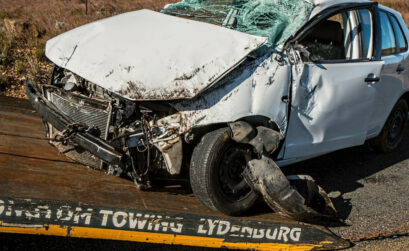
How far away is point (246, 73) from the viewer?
3.96m

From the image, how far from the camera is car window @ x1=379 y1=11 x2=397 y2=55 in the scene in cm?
569

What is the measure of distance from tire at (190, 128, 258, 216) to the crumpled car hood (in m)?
0.44

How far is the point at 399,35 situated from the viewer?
20.4 feet

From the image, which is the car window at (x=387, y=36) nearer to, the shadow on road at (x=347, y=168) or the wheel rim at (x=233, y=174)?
the shadow on road at (x=347, y=168)

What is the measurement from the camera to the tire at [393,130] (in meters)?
6.22

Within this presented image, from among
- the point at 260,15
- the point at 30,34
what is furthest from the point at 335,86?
the point at 30,34

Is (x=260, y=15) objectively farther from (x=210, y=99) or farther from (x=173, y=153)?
(x=173, y=153)

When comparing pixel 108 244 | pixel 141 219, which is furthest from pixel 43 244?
pixel 141 219

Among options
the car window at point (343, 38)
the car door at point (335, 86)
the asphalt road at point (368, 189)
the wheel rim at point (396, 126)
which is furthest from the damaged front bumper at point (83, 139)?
the wheel rim at point (396, 126)

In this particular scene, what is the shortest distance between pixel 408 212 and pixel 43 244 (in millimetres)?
3489

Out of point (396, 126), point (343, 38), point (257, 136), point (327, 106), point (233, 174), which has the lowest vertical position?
point (396, 126)

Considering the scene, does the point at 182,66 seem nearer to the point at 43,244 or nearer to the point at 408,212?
the point at 43,244

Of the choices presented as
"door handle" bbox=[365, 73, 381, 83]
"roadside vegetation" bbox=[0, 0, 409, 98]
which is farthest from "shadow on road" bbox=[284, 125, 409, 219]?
"roadside vegetation" bbox=[0, 0, 409, 98]

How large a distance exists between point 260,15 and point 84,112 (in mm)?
1908
